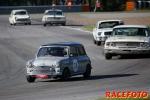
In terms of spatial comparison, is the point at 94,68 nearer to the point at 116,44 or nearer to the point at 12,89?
the point at 116,44

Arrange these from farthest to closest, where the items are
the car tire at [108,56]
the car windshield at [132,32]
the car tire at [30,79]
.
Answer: the car windshield at [132,32]
the car tire at [108,56]
the car tire at [30,79]

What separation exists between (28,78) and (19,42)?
1736 cm

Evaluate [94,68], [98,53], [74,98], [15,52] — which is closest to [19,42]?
[15,52]

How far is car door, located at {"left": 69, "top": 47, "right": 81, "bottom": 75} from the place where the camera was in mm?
17172

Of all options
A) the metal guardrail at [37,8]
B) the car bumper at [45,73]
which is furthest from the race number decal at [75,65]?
the metal guardrail at [37,8]

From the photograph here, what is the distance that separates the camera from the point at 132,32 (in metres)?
24.2

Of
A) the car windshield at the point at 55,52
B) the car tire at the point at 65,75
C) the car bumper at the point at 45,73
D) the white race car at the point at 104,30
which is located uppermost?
the car windshield at the point at 55,52

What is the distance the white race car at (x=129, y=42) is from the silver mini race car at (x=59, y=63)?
5361 mm

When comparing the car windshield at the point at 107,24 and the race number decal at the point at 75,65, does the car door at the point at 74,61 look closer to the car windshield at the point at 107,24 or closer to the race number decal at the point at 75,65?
the race number decal at the point at 75,65

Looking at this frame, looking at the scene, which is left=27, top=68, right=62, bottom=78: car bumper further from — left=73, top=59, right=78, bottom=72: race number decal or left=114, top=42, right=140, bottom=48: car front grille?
left=114, top=42, right=140, bottom=48: car front grille

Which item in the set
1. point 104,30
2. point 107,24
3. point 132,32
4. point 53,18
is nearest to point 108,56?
point 132,32

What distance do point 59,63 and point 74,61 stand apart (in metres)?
0.96

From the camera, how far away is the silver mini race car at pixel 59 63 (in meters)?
16.5

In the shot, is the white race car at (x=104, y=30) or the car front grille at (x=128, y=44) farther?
the white race car at (x=104, y=30)
